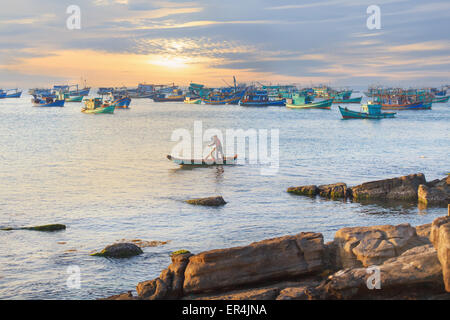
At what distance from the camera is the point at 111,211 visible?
804 inches

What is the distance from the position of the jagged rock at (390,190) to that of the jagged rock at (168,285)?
13.5 meters

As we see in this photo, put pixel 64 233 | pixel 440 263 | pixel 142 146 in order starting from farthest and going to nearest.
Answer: pixel 142 146 → pixel 64 233 → pixel 440 263

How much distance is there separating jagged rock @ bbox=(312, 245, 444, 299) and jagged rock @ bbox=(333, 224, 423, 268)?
145 cm

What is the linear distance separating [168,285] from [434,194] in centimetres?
1487

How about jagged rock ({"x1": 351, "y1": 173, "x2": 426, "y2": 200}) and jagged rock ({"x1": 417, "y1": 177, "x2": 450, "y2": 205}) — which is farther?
jagged rock ({"x1": 351, "y1": 173, "x2": 426, "y2": 200})

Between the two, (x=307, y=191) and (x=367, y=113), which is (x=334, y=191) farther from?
(x=367, y=113)

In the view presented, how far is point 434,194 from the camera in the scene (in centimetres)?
2128

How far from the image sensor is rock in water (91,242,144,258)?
1434cm

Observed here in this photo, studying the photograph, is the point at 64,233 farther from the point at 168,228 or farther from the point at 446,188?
the point at 446,188

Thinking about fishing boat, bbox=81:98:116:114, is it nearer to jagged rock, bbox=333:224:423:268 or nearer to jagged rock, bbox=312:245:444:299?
jagged rock, bbox=333:224:423:268

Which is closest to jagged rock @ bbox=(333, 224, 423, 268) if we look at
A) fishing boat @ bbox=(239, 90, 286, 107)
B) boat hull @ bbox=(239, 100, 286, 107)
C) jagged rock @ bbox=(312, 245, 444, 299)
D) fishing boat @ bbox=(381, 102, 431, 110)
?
jagged rock @ bbox=(312, 245, 444, 299)
